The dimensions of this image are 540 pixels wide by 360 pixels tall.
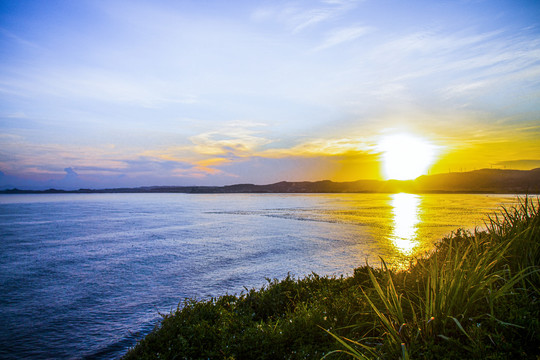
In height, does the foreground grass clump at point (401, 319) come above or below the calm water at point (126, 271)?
above

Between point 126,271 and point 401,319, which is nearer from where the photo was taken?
point 401,319

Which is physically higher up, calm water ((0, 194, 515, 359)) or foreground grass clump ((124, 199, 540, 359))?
foreground grass clump ((124, 199, 540, 359))

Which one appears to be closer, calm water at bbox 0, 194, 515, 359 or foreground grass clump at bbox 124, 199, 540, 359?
foreground grass clump at bbox 124, 199, 540, 359

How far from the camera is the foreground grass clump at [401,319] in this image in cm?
385

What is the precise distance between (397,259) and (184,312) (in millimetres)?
13316

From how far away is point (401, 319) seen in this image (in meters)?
4.27

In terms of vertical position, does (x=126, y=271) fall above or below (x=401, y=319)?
below

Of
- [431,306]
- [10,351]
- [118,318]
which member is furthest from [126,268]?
[431,306]

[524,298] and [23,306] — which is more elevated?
[524,298]

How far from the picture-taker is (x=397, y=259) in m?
17.1

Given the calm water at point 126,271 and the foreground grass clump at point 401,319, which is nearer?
the foreground grass clump at point 401,319

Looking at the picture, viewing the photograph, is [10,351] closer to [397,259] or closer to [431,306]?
[431,306]

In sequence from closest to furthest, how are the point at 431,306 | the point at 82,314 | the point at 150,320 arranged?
the point at 431,306, the point at 150,320, the point at 82,314

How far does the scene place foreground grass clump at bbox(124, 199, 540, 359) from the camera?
12.6ft
